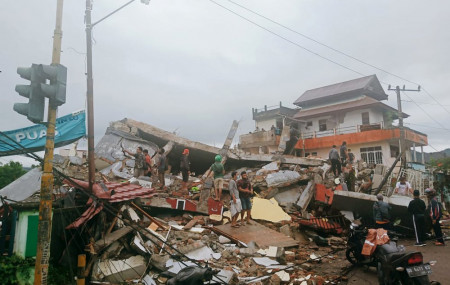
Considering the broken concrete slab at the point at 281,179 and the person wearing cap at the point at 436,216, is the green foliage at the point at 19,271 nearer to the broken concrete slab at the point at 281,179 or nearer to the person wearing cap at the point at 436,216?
the broken concrete slab at the point at 281,179

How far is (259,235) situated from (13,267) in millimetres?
5493

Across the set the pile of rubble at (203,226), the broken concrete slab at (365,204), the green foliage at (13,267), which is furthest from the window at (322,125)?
the green foliage at (13,267)

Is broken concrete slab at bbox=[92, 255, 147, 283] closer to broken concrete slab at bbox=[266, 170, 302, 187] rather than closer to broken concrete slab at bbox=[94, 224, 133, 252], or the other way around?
Answer: broken concrete slab at bbox=[94, 224, 133, 252]

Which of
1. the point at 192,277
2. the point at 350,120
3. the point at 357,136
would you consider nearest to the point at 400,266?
the point at 192,277

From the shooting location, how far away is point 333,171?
14.7 m

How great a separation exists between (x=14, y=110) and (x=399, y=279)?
248 inches

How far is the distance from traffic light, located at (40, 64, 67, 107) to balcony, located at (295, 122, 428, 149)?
25796 mm

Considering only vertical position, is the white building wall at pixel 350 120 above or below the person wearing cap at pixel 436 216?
above

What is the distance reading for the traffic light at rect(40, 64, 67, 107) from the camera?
14.0ft

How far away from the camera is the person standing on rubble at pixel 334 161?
13867 millimetres

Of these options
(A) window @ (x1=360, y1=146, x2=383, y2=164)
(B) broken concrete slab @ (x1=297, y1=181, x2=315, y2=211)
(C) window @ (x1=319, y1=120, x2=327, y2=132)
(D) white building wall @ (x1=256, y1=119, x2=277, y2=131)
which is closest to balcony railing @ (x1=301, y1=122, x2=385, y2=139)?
(C) window @ (x1=319, y1=120, x2=327, y2=132)

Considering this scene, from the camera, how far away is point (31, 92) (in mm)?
4262

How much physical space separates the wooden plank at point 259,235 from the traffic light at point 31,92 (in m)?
5.46

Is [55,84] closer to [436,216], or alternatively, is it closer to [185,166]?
[185,166]
